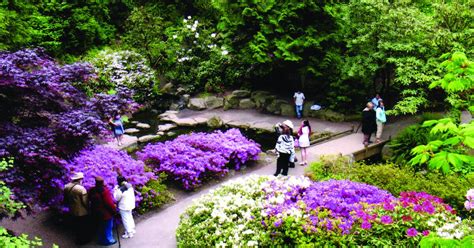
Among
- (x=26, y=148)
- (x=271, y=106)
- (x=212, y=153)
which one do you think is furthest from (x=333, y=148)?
(x=26, y=148)

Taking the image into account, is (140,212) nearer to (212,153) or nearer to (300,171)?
(212,153)

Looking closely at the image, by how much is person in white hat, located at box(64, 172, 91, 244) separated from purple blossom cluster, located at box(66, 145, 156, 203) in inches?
19.1

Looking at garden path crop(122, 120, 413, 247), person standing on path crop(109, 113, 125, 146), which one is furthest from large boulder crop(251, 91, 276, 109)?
person standing on path crop(109, 113, 125, 146)

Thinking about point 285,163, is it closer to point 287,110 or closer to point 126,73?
point 287,110

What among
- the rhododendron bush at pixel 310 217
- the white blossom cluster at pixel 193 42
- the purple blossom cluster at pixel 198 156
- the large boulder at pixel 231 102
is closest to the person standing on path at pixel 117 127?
the purple blossom cluster at pixel 198 156

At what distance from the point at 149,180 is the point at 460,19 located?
37.9 ft

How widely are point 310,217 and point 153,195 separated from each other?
4.40 m

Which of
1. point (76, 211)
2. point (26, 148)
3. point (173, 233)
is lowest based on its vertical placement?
point (173, 233)

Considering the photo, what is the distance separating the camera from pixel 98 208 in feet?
30.3

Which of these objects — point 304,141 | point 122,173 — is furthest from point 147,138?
point 304,141

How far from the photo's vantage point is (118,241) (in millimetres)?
9625

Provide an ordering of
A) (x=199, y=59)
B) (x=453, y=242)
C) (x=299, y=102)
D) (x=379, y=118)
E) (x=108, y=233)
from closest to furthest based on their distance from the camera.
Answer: (x=453, y=242)
(x=108, y=233)
(x=379, y=118)
(x=299, y=102)
(x=199, y=59)

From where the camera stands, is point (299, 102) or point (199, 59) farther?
point (199, 59)

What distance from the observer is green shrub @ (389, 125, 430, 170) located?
14047mm
